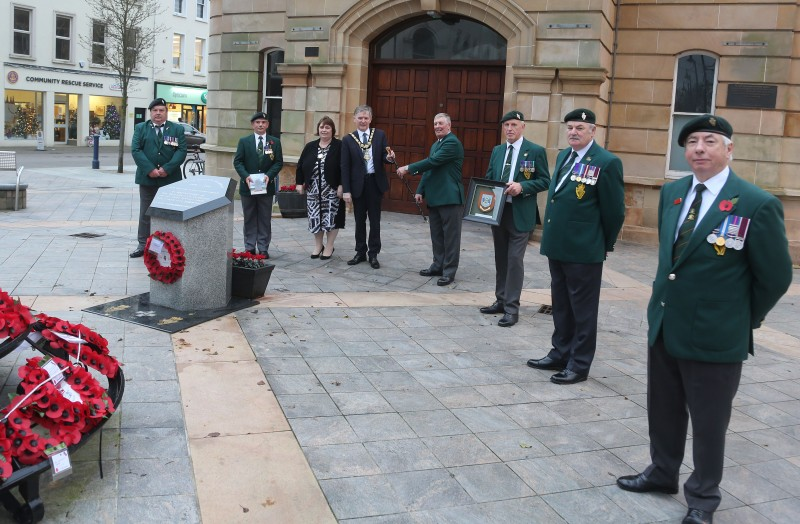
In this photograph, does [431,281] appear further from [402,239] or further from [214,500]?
[214,500]

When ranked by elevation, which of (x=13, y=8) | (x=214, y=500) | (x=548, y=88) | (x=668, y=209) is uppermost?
(x=13, y=8)

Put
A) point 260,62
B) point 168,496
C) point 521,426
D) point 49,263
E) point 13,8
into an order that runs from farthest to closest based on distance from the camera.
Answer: point 13,8 → point 260,62 → point 49,263 → point 521,426 → point 168,496

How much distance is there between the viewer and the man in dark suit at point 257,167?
998 centimetres

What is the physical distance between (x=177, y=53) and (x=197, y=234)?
140 feet

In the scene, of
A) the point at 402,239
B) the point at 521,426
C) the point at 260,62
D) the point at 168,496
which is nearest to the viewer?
the point at 168,496

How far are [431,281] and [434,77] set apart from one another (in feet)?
18.9

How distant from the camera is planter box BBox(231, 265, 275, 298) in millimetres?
7812

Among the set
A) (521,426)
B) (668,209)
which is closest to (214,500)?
(521,426)

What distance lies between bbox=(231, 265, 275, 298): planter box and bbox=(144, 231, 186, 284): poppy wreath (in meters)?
0.76

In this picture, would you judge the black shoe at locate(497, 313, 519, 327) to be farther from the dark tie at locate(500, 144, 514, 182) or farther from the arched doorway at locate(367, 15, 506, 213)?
the arched doorway at locate(367, 15, 506, 213)

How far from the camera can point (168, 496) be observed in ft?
12.6

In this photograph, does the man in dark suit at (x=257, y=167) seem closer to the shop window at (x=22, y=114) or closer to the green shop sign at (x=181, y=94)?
the shop window at (x=22, y=114)

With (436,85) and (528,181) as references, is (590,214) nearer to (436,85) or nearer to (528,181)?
(528,181)

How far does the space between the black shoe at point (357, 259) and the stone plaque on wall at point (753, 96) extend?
728cm
